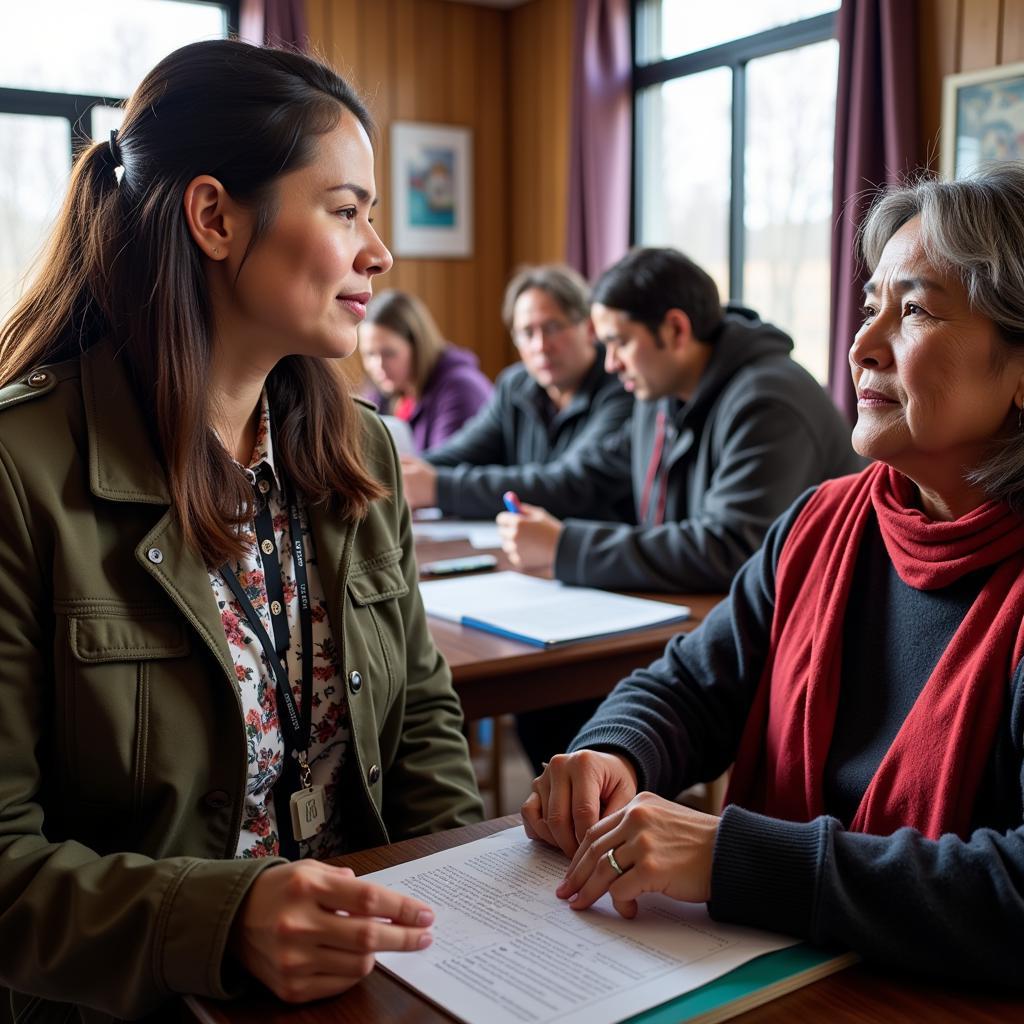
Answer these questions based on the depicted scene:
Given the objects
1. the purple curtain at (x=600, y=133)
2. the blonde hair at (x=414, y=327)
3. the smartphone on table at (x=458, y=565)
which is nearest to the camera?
the smartphone on table at (x=458, y=565)

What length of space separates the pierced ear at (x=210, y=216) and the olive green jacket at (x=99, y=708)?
155 millimetres

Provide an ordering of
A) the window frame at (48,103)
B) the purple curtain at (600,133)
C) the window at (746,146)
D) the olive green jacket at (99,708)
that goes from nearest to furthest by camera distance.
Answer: the olive green jacket at (99,708), the window at (746,146), the window frame at (48,103), the purple curtain at (600,133)

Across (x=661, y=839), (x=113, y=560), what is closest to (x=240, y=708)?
(x=113, y=560)

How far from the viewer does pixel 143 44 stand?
4734 millimetres

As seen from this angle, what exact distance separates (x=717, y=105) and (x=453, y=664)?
3.68 metres

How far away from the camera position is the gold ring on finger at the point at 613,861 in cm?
93

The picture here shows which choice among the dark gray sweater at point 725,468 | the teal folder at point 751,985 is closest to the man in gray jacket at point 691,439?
the dark gray sweater at point 725,468

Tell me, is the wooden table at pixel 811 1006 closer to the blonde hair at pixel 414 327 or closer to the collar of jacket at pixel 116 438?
the collar of jacket at pixel 116 438

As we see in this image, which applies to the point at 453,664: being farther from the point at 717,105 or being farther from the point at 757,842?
the point at 717,105

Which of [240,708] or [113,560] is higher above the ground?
[113,560]

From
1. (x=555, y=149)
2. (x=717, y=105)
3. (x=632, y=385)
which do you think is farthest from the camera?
(x=555, y=149)

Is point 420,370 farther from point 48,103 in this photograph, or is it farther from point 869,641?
point 869,641

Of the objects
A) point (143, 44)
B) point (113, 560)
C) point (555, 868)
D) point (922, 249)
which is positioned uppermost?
point (143, 44)

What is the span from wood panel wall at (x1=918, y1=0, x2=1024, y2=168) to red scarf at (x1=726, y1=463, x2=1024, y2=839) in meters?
2.40
